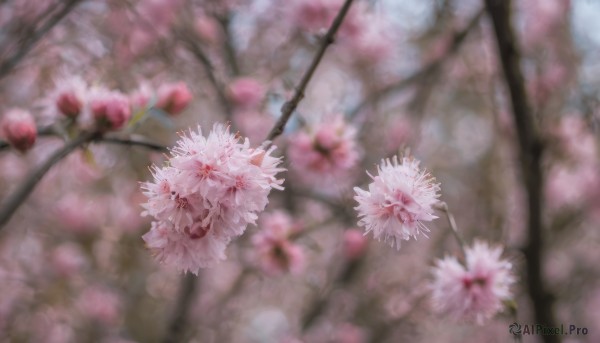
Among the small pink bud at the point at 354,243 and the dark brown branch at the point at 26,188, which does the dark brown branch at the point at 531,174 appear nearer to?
the small pink bud at the point at 354,243

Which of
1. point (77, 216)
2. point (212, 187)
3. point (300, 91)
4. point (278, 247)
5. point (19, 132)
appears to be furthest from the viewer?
point (77, 216)

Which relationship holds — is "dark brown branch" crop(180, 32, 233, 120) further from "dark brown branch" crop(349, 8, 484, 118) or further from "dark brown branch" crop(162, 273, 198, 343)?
"dark brown branch" crop(162, 273, 198, 343)

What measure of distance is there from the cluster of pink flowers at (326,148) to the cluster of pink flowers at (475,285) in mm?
521

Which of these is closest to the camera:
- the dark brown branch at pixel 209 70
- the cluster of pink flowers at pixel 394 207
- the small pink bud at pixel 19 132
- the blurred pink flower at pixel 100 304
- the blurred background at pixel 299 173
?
the cluster of pink flowers at pixel 394 207

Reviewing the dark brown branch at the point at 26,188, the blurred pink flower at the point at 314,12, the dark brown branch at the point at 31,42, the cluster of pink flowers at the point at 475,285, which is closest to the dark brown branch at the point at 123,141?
the dark brown branch at the point at 26,188

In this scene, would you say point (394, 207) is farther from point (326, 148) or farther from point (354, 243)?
point (354, 243)

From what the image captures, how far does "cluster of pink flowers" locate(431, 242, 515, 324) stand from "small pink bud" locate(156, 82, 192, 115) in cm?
89

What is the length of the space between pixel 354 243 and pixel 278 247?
25.3 inches

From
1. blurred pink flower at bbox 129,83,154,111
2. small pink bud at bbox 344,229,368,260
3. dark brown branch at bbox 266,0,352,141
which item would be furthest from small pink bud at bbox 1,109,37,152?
small pink bud at bbox 344,229,368,260

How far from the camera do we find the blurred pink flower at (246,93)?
2414 millimetres

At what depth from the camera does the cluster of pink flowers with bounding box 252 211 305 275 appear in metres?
2.03

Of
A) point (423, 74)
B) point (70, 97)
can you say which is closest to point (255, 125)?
point (423, 74)

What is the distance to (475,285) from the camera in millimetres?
1445

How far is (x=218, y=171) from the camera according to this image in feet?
3.22
